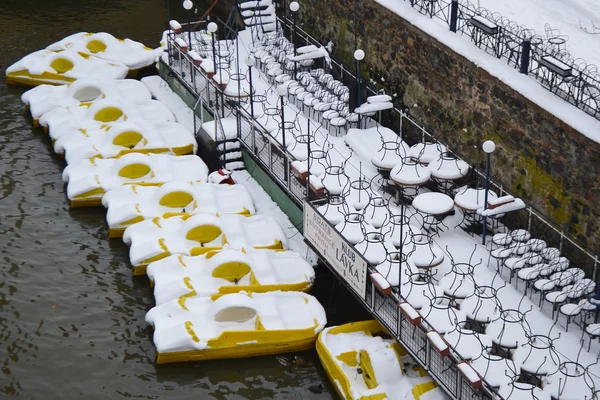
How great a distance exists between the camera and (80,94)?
2905cm

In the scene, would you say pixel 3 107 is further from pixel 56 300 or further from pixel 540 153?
pixel 540 153

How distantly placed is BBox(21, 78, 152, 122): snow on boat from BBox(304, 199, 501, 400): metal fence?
1102 cm

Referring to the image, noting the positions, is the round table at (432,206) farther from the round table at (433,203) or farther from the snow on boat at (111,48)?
the snow on boat at (111,48)

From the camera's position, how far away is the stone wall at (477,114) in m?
19.6

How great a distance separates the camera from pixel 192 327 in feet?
64.0

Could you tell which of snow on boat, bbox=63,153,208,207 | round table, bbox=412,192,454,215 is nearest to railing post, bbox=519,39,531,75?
round table, bbox=412,192,454,215

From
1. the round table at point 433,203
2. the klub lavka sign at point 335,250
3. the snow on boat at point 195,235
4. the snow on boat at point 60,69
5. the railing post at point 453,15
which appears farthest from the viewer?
the snow on boat at point 60,69

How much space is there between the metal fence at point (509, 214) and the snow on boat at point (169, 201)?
3.78 metres

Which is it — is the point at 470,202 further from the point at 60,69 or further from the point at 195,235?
the point at 60,69

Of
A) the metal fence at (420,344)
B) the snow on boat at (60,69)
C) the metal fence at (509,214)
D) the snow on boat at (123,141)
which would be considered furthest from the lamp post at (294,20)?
the metal fence at (420,344)

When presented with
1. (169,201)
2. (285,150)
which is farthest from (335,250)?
(169,201)

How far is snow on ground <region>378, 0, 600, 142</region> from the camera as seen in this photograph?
19406 mm

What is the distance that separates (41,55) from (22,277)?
11.3 m

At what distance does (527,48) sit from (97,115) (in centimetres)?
1187
